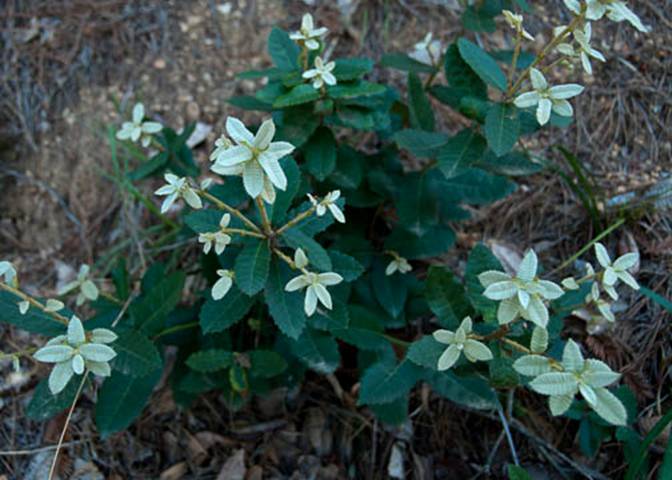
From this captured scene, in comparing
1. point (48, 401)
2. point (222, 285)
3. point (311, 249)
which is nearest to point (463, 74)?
point (311, 249)

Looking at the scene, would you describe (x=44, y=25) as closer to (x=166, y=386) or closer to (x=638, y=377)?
A: (x=166, y=386)

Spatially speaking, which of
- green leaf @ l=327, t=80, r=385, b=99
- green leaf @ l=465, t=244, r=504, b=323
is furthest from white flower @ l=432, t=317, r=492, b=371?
green leaf @ l=327, t=80, r=385, b=99

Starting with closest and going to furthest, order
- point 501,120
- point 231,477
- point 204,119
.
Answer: point 501,120, point 231,477, point 204,119

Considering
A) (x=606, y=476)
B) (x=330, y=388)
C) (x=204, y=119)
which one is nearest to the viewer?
(x=606, y=476)

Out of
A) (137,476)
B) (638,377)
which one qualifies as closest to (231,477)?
(137,476)

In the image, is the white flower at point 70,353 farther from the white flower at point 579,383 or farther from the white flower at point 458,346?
the white flower at point 579,383

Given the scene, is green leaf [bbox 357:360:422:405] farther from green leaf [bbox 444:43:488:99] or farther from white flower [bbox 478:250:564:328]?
green leaf [bbox 444:43:488:99]

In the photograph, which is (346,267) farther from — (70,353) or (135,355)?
(70,353)
